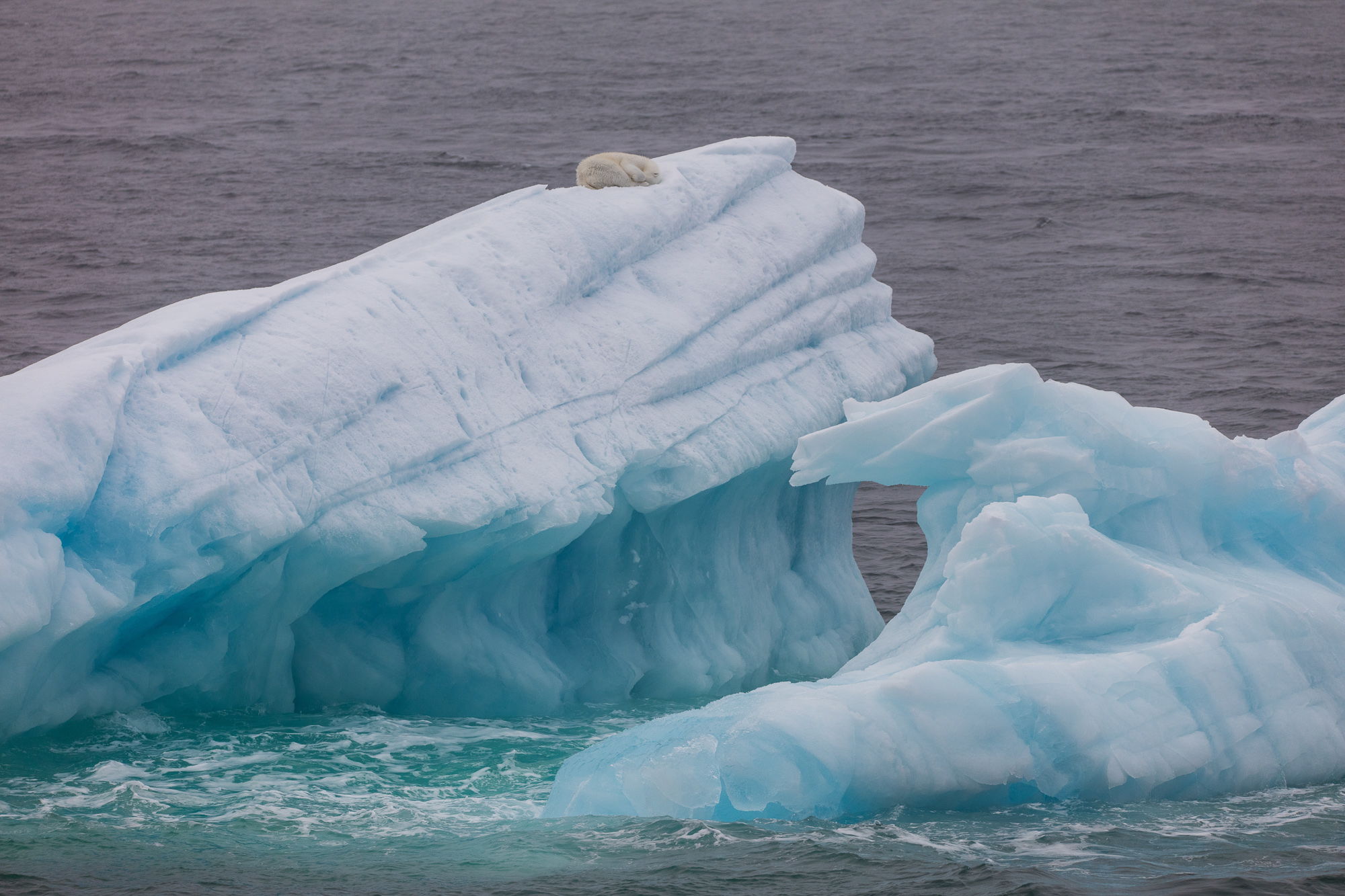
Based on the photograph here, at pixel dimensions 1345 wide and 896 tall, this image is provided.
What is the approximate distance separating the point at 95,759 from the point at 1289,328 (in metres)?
21.3

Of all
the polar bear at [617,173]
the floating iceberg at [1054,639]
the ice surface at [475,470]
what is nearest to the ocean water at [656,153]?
the floating iceberg at [1054,639]

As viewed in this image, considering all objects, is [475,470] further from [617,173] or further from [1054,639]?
[1054,639]

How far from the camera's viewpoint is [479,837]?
31.1ft

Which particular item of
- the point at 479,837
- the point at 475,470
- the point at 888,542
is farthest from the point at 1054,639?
the point at 888,542

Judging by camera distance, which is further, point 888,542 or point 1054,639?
point 888,542

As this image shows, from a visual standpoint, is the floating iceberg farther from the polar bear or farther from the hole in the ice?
the hole in the ice

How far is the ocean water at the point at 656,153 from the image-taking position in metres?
9.02

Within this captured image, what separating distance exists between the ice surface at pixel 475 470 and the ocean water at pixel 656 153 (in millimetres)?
651

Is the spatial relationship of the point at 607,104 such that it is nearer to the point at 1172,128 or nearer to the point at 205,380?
the point at 1172,128

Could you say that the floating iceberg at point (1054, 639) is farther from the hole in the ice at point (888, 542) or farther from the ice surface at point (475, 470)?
the hole in the ice at point (888, 542)

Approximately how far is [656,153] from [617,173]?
2439cm

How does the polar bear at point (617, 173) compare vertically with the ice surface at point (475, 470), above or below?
above

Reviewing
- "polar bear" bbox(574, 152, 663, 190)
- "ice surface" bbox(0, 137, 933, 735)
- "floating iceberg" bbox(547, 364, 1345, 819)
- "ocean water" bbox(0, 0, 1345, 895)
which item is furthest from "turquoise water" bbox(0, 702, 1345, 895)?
"polar bear" bbox(574, 152, 663, 190)

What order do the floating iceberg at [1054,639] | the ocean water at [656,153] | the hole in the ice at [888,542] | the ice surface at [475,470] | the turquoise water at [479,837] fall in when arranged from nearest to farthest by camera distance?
1. the turquoise water at [479,837]
2. the ocean water at [656,153]
3. the floating iceberg at [1054,639]
4. the ice surface at [475,470]
5. the hole in the ice at [888,542]
